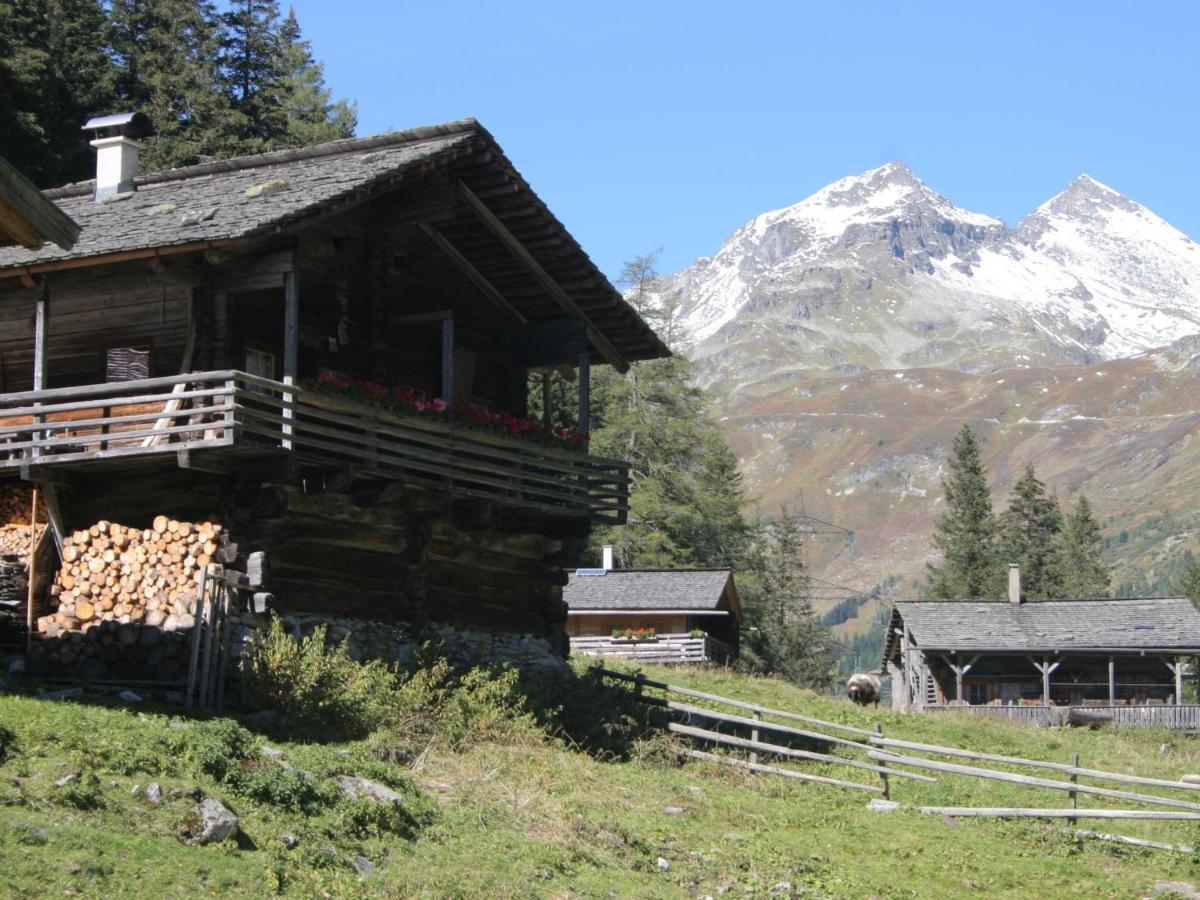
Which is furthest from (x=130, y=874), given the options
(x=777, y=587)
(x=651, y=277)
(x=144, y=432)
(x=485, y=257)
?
(x=777, y=587)

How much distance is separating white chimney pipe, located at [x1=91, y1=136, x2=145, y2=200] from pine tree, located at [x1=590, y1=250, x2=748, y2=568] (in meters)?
37.7

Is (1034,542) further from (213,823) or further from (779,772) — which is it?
(213,823)

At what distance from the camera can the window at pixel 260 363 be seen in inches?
1028

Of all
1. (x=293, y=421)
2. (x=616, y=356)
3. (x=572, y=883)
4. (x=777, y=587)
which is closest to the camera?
(x=572, y=883)

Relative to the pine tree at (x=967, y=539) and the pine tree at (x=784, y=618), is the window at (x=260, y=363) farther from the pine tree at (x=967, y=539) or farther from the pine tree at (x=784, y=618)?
the pine tree at (x=967, y=539)

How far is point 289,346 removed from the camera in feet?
80.7

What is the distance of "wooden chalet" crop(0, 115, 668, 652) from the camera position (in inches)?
959

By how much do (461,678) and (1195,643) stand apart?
119 ft

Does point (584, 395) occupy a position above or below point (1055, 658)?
above

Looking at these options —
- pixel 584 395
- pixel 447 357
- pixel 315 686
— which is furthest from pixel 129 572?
pixel 584 395

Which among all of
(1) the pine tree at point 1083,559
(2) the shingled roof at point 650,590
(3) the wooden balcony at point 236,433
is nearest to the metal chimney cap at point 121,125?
(3) the wooden balcony at point 236,433

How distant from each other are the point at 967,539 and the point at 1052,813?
6808 centimetres

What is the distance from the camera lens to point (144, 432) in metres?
23.5

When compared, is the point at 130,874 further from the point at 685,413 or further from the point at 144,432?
the point at 685,413
